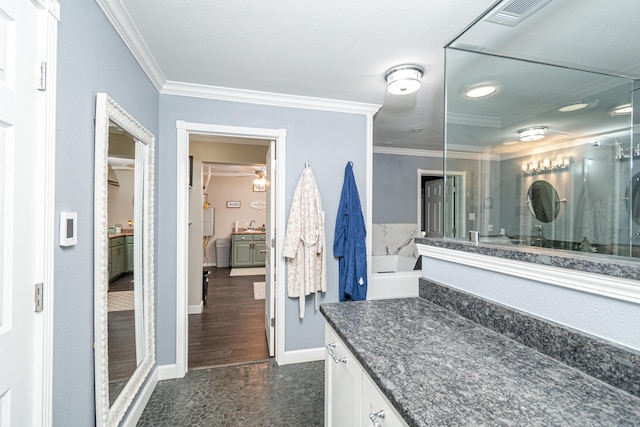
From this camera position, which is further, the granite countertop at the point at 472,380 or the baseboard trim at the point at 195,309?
the baseboard trim at the point at 195,309

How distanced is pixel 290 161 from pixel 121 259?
1510mm

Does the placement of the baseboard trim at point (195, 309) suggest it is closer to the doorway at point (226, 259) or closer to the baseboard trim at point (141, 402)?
the doorway at point (226, 259)

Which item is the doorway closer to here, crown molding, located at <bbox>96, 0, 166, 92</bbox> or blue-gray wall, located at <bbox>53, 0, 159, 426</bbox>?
crown molding, located at <bbox>96, 0, 166, 92</bbox>

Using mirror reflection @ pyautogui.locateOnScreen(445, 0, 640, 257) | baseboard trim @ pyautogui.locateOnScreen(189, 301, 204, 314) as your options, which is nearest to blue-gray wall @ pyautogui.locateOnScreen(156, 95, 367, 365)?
mirror reflection @ pyautogui.locateOnScreen(445, 0, 640, 257)

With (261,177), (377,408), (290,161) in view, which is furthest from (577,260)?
(261,177)

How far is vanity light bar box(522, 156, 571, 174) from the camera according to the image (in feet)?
10.3

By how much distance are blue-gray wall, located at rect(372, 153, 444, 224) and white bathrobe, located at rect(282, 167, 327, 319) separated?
2285mm

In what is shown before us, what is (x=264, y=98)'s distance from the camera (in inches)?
100

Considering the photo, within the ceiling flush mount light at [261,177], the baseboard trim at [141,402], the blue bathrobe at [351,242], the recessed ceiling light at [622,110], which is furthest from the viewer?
the ceiling flush mount light at [261,177]

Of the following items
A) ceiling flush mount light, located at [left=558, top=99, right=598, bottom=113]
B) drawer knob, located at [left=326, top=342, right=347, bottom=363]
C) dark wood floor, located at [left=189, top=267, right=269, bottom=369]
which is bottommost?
dark wood floor, located at [left=189, top=267, right=269, bottom=369]

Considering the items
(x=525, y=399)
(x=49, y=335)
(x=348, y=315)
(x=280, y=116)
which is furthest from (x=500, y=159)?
(x=49, y=335)

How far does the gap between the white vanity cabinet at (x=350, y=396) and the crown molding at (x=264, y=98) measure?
2.04 m

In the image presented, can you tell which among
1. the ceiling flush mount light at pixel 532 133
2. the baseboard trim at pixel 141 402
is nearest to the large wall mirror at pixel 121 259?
the baseboard trim at pixel 141 402

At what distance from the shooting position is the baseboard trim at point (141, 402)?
177cm
